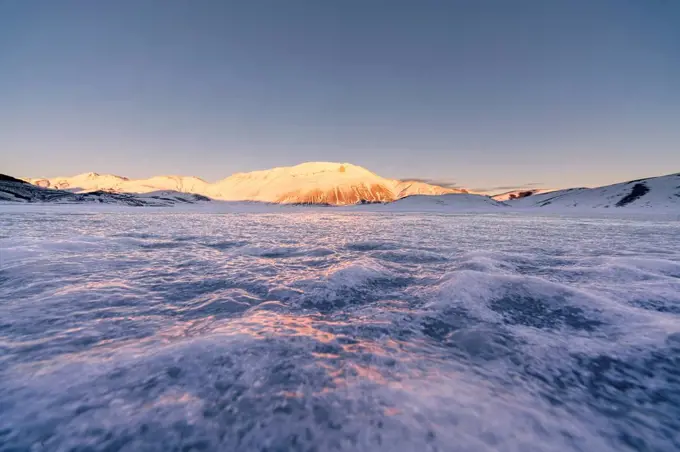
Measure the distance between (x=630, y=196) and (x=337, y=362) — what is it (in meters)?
156

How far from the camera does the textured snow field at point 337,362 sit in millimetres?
2561

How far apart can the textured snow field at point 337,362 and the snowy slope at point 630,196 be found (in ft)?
428

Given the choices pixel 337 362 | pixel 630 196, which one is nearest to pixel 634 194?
pixel 630 196

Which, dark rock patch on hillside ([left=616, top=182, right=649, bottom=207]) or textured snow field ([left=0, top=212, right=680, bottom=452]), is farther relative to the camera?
dark rock patch on hillside ([left=616, top=182, right=649, bottom=207])

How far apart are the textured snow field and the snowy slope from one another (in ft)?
428

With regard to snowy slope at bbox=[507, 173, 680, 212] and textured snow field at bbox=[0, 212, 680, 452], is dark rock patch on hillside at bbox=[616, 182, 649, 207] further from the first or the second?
textured snow field at bbox=[0, 212, 680, 452]

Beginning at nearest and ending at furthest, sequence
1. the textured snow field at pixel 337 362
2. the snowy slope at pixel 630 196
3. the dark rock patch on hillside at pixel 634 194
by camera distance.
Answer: the textured snow field at pixel 337 362 < the snowy slope at pixel 630 196 < the dark rock patch on hillside at pixel 634 194

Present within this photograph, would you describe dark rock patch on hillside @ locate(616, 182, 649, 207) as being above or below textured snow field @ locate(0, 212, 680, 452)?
above

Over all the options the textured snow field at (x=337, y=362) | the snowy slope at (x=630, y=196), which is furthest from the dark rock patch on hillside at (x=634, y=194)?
the textured snow field at (x=337, y=362)

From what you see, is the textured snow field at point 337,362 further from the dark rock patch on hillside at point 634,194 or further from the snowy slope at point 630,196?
the dark rock patch on hillside at point 634,194

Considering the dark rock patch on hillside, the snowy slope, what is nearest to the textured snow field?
the snowy slope

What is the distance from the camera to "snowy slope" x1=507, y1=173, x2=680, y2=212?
10182cm

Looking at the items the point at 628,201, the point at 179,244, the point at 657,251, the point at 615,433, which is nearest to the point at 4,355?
the point at 615,433

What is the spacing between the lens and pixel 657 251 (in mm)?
12203
